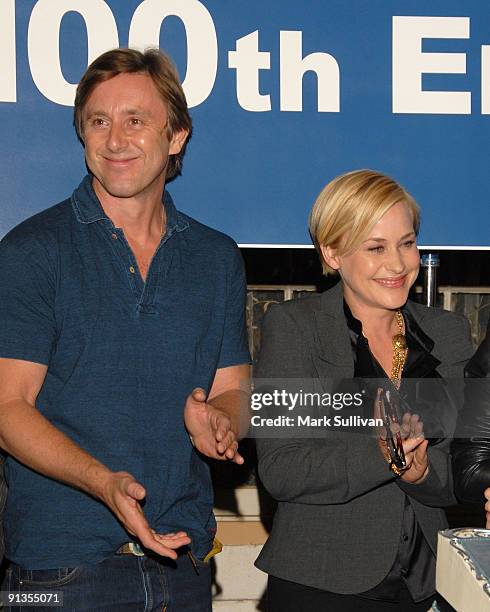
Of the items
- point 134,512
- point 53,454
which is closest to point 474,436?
point 134,512

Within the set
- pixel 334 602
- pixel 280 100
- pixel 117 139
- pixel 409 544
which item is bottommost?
pixel 334 602

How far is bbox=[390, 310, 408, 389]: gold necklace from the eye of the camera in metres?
2.20

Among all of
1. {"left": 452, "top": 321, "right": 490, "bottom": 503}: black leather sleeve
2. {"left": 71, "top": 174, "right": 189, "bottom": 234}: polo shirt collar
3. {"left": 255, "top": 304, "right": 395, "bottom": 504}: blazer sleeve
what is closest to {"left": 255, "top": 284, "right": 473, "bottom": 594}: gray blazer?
{"left": 255, "top": 304, "right": 395, "bottom": 504}: blazer sleeve

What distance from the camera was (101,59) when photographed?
2.16m

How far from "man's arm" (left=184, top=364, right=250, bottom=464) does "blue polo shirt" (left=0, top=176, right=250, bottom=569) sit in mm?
70

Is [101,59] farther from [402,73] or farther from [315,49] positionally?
[402,73]

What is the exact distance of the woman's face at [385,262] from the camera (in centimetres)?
218

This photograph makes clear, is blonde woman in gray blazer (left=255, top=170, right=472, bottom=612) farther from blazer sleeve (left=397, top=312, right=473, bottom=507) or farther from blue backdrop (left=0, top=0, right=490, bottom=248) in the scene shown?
blue backdrop (left=0, top=0, right=490, bottom=248)

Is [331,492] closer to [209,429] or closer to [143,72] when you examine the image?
[209,429]

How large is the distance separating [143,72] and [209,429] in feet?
2.70

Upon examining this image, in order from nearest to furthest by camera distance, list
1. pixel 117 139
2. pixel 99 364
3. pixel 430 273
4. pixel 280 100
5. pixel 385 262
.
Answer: pixel 99 364 → pixel 117 139 → pixel 385 262 → pixel 280 100 → pixel 430 273

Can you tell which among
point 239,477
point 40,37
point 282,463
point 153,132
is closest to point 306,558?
point 282,463

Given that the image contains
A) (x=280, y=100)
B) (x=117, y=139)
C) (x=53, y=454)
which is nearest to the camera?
(x=53, y=454)

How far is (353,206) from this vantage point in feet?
7.13
